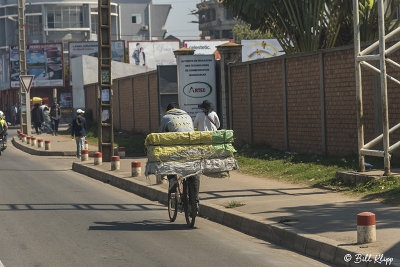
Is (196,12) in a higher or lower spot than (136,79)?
higher

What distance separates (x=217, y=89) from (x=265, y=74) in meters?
3.60

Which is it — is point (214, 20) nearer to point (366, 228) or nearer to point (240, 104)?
point (240, 104)

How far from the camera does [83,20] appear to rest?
13488 centimetres

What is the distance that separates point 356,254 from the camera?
816cm

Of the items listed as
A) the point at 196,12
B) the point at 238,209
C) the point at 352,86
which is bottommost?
the point at 238,209

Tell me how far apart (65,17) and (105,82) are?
114m

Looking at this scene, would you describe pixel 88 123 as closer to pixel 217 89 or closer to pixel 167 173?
pixel 217 89

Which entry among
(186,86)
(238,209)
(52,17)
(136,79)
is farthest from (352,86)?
(52,17)

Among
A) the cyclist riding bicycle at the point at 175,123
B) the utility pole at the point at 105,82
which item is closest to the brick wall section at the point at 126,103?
the utility pole at the point at 105,82

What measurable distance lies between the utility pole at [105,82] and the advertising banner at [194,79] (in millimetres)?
2605

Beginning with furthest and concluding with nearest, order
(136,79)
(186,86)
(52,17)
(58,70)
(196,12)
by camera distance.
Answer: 1. (52,17)
2. (196,12)
3. (58,70)
4. (136,79)
5. (186,86)

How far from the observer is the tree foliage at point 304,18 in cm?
2494

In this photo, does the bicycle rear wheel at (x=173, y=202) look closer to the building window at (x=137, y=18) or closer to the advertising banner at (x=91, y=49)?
the advertising banner at (x=91, y=49)

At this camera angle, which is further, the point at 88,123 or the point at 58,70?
the point at 58,70
